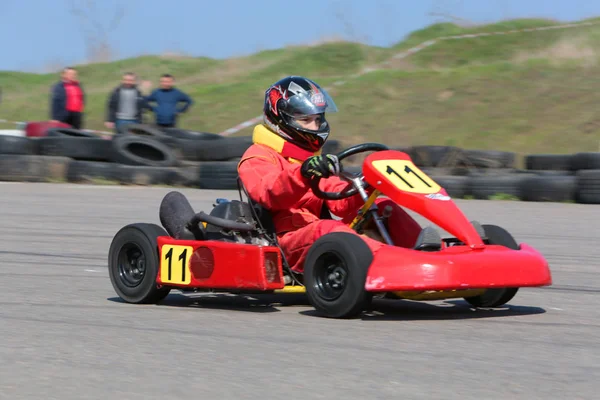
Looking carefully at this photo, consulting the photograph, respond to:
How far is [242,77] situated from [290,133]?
22.9 m

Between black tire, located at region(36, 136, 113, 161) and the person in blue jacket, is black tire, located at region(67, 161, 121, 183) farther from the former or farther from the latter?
the person in blue jacket

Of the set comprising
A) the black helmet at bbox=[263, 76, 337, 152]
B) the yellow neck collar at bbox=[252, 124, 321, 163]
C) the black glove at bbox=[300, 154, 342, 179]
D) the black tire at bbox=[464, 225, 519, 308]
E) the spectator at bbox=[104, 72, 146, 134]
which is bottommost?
the black tire at bbox=[464, 225, 519, 308]

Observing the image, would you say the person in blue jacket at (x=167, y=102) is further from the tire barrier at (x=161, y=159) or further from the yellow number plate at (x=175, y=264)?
the yellow number plate at (x=175, y=264)

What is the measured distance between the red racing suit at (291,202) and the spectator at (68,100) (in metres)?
9.03

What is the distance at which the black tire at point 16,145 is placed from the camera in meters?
13.2

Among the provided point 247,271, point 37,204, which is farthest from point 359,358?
point 37,204

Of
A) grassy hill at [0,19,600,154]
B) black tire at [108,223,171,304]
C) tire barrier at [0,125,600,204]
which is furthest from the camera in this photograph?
grassy hill at [0,19,600,154]

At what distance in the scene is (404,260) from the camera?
4.27m

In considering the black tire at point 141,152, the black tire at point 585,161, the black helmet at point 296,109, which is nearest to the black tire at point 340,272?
the black helmet at point 296,109

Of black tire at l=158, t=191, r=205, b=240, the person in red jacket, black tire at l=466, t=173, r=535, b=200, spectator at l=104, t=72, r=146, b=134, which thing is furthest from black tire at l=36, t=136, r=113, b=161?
the person in red jacket

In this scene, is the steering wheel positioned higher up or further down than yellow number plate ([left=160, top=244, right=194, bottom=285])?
higher up

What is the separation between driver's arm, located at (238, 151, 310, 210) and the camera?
4.66 meters

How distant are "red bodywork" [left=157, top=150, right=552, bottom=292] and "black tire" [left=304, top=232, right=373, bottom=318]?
6 centimetres

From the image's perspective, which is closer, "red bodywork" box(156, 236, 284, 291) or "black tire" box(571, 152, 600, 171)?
"red bodywork" box(156, 236, 284, 291)
